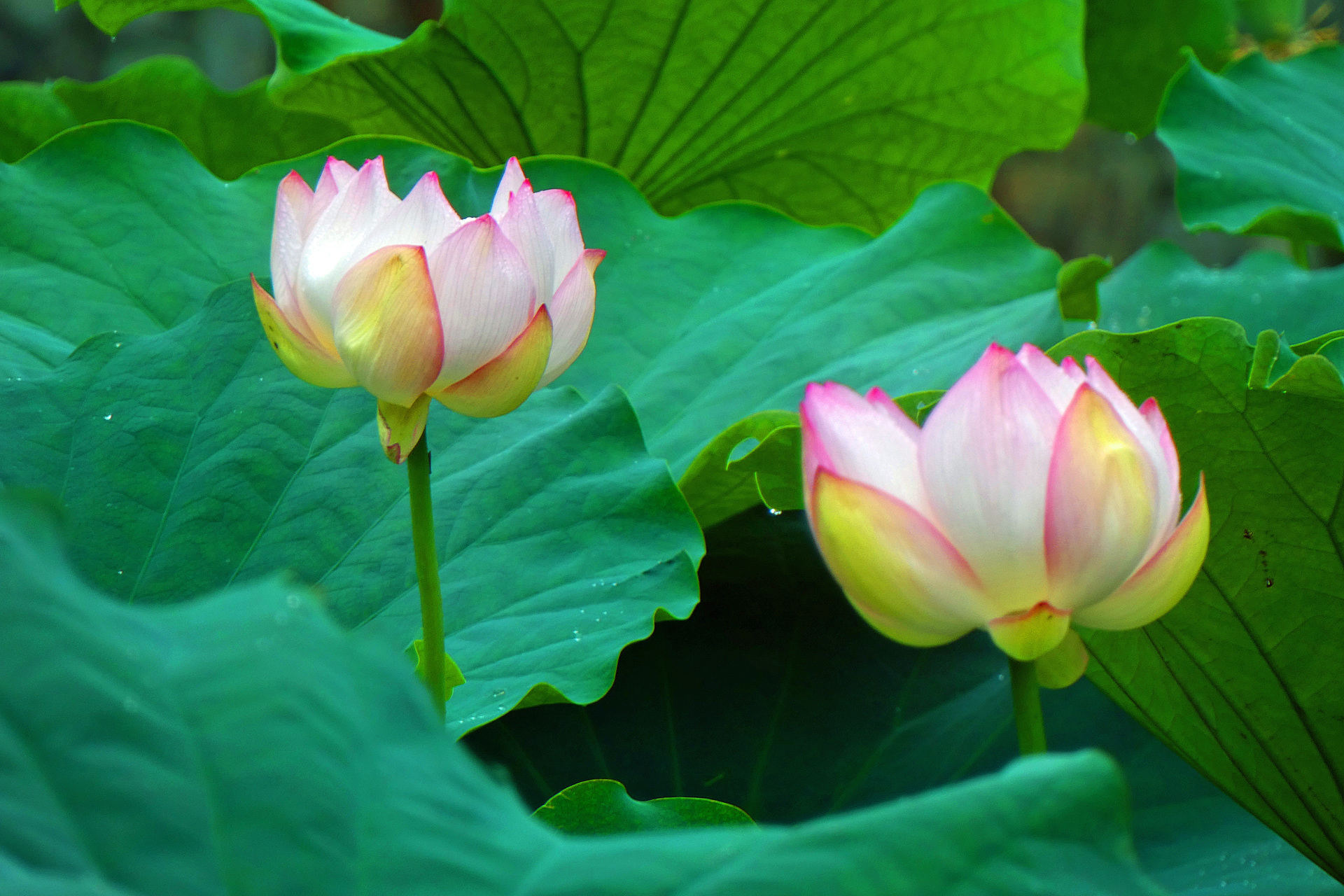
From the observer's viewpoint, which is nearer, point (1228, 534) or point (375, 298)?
point (375, 298)

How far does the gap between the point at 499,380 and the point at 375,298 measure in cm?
5

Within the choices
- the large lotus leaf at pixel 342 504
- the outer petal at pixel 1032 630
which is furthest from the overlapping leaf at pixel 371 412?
the outer petal at pixel 1032 630

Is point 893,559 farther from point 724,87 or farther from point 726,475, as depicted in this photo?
point 724,87

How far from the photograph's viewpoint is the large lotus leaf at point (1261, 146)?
93 centimetres

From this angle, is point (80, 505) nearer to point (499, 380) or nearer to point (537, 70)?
point (499, 380)

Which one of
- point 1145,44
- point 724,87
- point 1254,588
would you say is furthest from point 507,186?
point 1145,44

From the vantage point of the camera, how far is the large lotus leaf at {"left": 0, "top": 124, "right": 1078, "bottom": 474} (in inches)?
29.8

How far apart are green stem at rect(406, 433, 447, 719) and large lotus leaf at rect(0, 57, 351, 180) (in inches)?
26.5

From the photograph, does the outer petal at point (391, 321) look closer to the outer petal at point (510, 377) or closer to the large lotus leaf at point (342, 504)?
the outer petal at point (510, 377)

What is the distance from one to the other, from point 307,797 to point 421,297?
0.21 m

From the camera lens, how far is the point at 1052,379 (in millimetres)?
373

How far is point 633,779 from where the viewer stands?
2.35ft

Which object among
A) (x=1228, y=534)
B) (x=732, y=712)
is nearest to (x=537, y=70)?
(x=732, y=712)

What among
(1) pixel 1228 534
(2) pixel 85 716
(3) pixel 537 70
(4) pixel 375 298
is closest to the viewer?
(2) pixel 85 716
